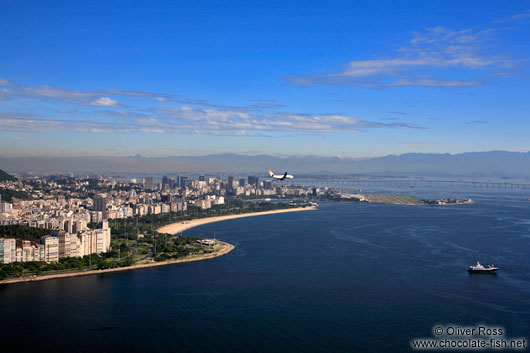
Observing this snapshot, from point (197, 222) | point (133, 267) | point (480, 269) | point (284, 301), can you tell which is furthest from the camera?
point (197, 222)

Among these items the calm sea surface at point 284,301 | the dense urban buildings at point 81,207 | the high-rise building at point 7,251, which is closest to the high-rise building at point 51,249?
the dense urban buildings at point 81,207

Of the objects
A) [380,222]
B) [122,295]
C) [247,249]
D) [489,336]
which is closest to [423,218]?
[380,222]

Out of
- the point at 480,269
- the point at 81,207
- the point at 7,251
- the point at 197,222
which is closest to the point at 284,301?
the point at 480,269

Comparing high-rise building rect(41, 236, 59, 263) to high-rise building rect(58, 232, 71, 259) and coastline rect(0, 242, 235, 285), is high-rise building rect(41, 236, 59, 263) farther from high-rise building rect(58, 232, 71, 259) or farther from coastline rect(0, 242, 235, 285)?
coastline rect(0, 242, 235, 285)

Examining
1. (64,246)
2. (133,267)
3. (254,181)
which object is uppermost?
(254,181)

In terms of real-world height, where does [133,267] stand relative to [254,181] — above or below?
below

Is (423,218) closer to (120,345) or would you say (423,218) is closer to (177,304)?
(177,304)

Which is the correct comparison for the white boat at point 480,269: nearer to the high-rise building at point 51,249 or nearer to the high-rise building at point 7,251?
the high-rise building at point 51,249

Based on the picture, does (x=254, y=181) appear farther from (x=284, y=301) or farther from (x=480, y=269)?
(x=284, y=301)
